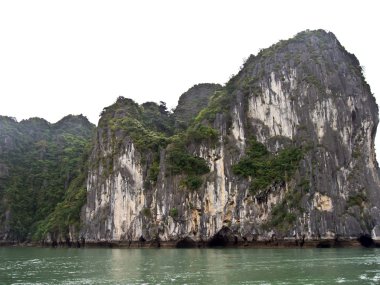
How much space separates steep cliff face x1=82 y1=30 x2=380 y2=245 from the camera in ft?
154

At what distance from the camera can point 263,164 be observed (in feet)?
167

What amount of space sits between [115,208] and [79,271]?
32767 millimetres

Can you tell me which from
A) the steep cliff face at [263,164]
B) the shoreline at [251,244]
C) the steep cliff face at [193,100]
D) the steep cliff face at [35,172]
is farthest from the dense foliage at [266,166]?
the steep cliff face at [35,172]

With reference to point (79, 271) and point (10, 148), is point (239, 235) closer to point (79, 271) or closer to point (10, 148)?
point (79, 271)

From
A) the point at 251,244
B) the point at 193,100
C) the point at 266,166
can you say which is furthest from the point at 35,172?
the point at 251,244

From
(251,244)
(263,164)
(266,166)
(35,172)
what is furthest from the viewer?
(35,172)

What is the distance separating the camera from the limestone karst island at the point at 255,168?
153 feet

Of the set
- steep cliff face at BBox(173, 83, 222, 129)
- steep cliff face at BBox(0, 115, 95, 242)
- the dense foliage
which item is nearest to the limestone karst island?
the dense foliage

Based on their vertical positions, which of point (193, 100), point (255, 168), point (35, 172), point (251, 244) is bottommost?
point (251, 244)

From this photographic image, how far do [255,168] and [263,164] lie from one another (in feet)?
3.16

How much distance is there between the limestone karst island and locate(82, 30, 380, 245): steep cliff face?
0.40 feet

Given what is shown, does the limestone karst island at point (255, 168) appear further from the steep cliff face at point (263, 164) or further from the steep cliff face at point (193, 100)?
the steep cliff face at point (193, 100)

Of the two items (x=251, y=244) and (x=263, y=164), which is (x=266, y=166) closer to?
(x=263, y=164)

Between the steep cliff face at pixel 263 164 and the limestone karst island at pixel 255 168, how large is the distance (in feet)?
0.40
